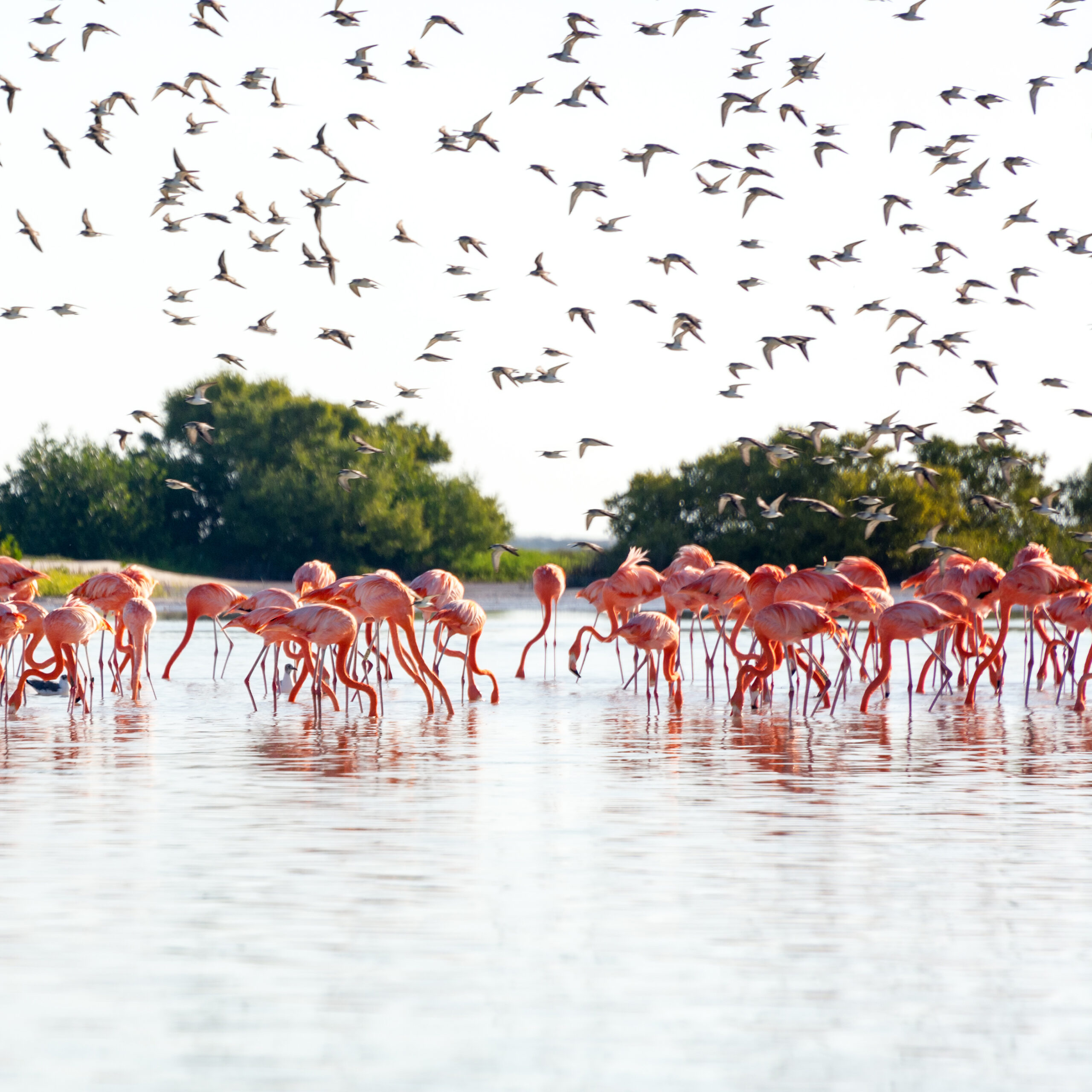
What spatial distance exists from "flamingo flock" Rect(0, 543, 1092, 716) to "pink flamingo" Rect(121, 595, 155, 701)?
0.02 meters

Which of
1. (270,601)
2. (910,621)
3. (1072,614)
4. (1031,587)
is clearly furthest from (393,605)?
(1072,614)

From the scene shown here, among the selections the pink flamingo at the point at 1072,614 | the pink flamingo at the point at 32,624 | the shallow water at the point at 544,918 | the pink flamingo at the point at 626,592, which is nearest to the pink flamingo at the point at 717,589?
the pink flamingo at the point at 626,592

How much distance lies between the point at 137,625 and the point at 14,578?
7.78ft

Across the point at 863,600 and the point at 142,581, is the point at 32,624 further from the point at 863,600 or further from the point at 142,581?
the point at 863,600

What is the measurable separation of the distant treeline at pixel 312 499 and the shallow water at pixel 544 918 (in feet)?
142

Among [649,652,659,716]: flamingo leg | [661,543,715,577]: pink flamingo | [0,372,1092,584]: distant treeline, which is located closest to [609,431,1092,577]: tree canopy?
[0,372,1092,584]: distant treeline

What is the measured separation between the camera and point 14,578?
20.5 meters

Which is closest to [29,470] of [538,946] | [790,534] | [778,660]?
[790,534]

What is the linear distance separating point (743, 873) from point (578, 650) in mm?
14193

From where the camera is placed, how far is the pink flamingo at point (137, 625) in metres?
19.0

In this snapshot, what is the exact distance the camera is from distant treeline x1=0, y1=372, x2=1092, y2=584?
186 feet

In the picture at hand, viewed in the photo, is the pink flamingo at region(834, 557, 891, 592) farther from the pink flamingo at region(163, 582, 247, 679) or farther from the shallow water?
the shallow water

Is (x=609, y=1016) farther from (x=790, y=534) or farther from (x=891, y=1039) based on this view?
(x=790, y=534)

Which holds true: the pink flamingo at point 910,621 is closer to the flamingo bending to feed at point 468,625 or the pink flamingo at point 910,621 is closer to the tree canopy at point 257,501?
the flamingo bending to feed at point 468,625
